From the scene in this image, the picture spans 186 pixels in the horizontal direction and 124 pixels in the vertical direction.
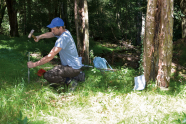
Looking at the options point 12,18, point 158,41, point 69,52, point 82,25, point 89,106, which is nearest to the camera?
point 89,106

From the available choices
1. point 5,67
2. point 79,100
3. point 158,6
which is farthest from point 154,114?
point 5,67

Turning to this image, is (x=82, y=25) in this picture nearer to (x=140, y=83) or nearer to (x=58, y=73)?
(x=58, y=73)

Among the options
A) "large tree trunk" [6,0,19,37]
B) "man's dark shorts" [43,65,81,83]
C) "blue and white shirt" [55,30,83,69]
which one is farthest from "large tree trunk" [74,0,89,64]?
"large tree trunk" [6,0,19,37]

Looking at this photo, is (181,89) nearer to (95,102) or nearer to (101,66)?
(95,102)

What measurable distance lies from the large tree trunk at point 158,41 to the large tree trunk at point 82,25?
10.3ft

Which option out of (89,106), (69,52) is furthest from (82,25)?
(89,106)

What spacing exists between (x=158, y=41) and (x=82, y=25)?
11.6 ft

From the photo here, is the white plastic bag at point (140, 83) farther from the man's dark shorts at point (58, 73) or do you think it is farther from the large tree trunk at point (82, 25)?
the large tree trunk at point (82, 25)

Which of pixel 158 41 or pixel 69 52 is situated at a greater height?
pixel 158 41

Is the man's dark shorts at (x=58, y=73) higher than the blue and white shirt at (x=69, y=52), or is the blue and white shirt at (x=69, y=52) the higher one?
the blue and white shirt at (x=69, y=52)

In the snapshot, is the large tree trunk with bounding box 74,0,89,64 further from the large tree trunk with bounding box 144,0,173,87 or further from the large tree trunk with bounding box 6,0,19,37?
the large tree trunk with bounding box 6,0,19,37

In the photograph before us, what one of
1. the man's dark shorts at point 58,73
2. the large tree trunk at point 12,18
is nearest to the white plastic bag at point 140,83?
the man's dark shorts at point 58,73

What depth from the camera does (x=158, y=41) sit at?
478cm

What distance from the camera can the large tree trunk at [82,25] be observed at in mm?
7184
